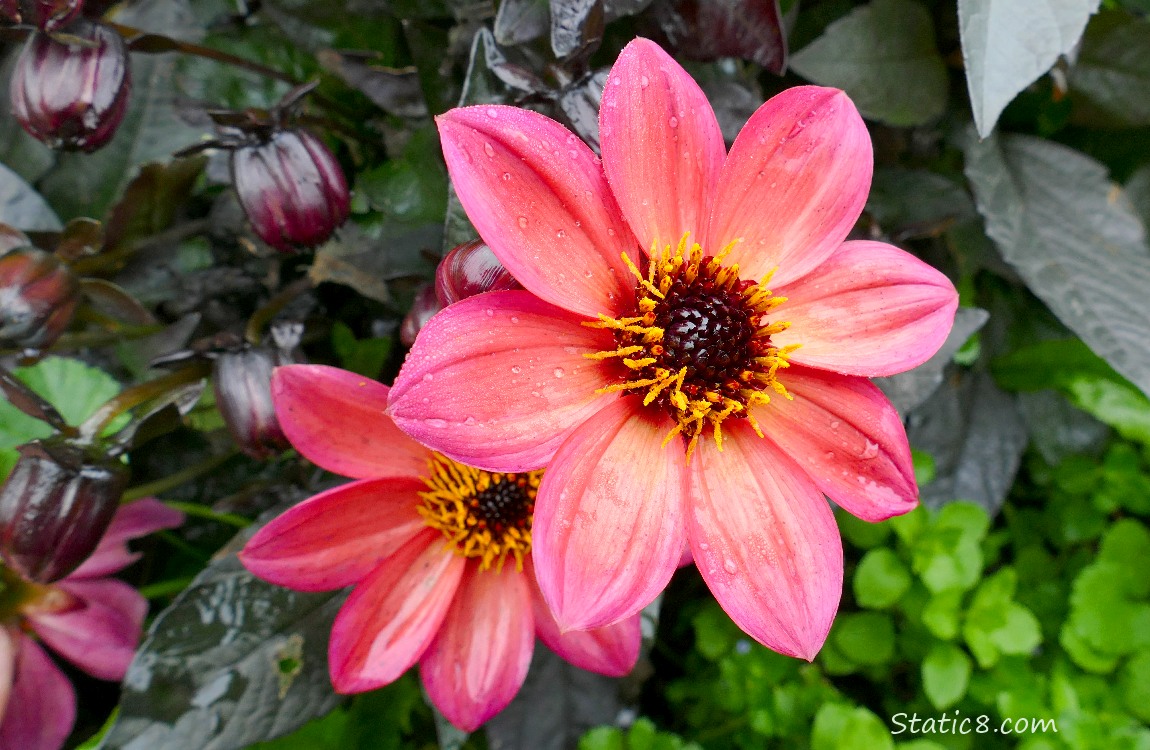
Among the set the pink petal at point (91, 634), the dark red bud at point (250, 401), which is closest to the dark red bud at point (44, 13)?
the dark red bud at point (250, 401)

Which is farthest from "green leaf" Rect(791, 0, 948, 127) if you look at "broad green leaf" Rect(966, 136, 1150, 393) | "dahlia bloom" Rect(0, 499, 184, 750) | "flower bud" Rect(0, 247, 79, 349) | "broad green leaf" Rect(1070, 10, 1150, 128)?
"dahlia bloom" Rect(0, 499, 184, 750)

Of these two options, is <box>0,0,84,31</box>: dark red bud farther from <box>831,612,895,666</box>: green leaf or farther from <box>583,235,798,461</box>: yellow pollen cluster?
<box>831,612,895,666</box>: green leaf

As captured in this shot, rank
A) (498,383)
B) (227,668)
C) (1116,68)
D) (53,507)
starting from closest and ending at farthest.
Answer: (498,383), (53,507), (227,668), (1116,68)

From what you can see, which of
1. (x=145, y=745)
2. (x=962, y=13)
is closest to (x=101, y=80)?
(x=145, y=745)

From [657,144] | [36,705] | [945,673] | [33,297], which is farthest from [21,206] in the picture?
[945,673]

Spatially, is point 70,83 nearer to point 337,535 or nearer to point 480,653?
point 337,535
